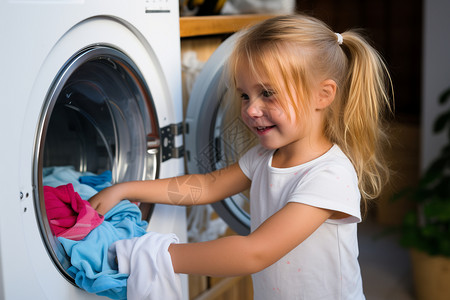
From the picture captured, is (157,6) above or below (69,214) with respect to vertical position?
above

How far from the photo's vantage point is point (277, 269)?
101 centimetres

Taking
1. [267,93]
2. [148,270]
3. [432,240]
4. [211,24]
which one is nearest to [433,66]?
[432,240]

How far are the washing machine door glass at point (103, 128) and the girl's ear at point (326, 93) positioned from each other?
343 mm

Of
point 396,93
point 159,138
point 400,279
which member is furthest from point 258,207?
point 396,93

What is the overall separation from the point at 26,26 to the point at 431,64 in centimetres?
215

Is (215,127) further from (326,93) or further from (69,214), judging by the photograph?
(69,214)

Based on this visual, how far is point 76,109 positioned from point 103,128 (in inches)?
3.0

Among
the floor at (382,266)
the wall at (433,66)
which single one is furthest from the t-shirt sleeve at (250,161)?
the wall at (433,66)

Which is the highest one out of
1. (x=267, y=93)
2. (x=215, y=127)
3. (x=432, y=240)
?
(x=267, y=93)

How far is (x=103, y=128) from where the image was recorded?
3.74 ft

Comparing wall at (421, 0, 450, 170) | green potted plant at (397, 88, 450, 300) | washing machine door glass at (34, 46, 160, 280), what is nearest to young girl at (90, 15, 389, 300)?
washing machine door glass at (34, 46, 160, 280)

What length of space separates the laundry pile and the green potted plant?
141 centimetres

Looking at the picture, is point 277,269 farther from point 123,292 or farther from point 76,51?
point 76,51

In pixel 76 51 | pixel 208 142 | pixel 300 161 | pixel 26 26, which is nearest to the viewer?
pixel 26 26
